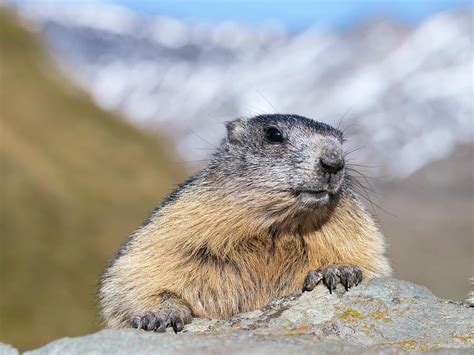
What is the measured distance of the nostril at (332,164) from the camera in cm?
755

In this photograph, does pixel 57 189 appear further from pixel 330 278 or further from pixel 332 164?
pixel 330 278

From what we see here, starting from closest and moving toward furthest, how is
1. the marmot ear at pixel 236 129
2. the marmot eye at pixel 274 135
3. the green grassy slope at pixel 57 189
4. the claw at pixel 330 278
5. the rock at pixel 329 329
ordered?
the rock at pixel 329 329 < the claw at pixel 330 278 < the marmot eye at pixel 274 135 < the marmot ear at pixel 236 129 < the green grassy slope at pixel 57 189

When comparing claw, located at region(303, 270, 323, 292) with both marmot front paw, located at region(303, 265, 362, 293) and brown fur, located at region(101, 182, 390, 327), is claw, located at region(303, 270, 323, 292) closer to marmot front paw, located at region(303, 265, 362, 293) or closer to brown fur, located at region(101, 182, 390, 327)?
marmot front paw, located at region(303, 265, 362, 293)

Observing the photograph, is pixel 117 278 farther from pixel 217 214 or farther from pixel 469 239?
pixel 469 239

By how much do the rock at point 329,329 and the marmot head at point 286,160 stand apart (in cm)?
106

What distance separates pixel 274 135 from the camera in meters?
8.52

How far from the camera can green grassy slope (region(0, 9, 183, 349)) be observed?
29.4 meters

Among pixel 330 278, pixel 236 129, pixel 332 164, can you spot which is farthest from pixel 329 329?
pixel 236 129

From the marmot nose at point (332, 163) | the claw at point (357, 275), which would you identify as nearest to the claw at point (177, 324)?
the claw at point (357, 275)

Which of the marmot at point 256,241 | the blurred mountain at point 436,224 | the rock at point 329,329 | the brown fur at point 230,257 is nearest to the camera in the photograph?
the rock at point 329,329

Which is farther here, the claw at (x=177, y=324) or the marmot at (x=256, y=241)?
the marmot at (x=256, y=241)

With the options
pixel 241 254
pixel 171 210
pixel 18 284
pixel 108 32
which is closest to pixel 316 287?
pixel 241 254

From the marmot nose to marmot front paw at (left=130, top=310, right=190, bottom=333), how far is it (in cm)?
225

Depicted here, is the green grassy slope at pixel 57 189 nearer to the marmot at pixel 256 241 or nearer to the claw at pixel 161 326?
the marmot at pixel 256 241
